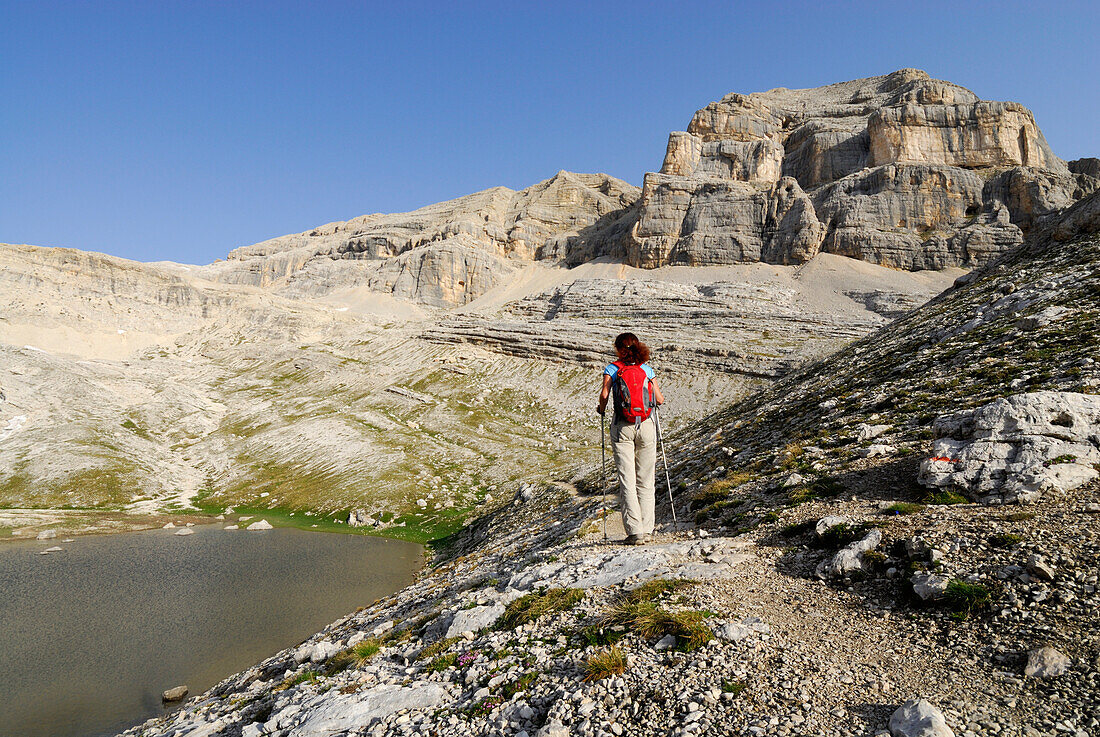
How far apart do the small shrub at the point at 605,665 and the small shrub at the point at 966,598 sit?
412 centimetres

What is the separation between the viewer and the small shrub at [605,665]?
671 centimetres

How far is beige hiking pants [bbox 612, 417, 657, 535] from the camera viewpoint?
12.1 m

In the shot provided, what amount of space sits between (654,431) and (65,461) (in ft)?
258

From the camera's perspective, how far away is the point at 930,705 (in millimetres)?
5043

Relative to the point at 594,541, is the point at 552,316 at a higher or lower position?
higher

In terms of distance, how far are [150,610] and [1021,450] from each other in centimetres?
3420

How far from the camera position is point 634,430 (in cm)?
1217

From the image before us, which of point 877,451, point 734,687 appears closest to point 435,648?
point 734,687

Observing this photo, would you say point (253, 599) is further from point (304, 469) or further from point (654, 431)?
point (304, 469)

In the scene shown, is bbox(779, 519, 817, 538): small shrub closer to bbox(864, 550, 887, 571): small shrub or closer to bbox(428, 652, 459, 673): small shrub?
bbox(864, 550, 887, 571): small shrub

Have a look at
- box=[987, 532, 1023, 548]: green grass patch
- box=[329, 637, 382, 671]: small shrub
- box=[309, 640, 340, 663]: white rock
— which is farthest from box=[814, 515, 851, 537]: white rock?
box=[309, 640, 340, 663]: white rock

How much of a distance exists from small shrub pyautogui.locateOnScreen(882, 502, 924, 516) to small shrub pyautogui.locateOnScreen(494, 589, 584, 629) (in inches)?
226

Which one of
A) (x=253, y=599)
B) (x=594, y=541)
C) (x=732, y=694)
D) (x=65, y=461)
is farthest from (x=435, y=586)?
(x=65, y=461)

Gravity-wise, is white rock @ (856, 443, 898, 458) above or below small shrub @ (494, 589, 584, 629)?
above
